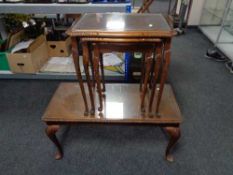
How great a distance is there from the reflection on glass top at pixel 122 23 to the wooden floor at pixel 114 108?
490mm

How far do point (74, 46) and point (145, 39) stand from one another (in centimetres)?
33

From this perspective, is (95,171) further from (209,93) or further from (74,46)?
(209,93)

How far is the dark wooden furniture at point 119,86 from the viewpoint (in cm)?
83

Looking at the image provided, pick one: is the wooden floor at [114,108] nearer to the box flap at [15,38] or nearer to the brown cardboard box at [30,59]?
the brown cardboard box at [30,59]

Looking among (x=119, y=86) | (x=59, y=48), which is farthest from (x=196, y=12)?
(x=119, y=86)

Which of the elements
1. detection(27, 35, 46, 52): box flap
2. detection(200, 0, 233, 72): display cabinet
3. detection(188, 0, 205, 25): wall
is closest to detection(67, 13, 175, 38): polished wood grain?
detection(27, 35, 46, 52): box flap

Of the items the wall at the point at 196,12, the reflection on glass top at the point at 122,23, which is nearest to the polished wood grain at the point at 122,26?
the reflection on glass top at the point at 122,23

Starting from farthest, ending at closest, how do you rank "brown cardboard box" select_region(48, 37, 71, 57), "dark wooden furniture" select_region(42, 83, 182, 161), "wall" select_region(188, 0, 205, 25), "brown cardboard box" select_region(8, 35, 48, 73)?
"wall" select_region(188, 0, 205, 25), "brown cardboard box" select_region(48, 37, 71, 57), "brown cardboard box" select_region(8, 35, 48, 73), "dark wooden furniture" select_region(42, 83, 182, 161)

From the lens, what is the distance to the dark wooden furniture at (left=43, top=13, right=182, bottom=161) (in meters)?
0.83

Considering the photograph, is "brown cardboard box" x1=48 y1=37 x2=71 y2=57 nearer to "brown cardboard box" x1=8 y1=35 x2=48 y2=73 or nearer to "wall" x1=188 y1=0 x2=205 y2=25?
"brown cardboard box" x1=8 y1=35 x2=48 y2=73

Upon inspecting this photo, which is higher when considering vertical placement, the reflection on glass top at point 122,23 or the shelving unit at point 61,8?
the reflection on glass top at point 122,23

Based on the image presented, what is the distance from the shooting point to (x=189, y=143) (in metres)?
1.35

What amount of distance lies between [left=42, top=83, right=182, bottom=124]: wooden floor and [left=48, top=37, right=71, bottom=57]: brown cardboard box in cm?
92

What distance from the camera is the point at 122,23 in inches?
36.3
